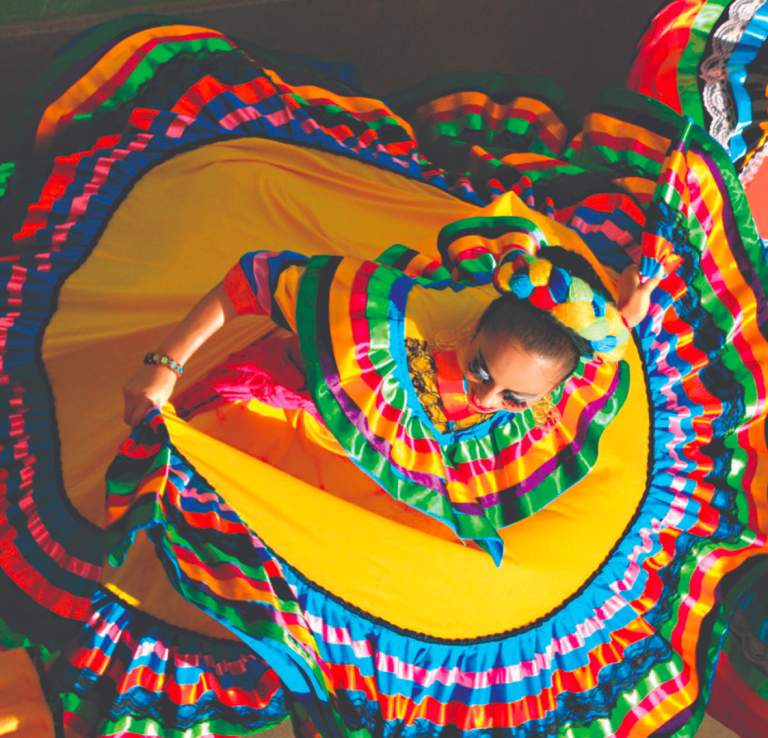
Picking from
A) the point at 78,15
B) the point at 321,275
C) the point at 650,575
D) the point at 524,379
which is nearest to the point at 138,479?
the point at 321,275

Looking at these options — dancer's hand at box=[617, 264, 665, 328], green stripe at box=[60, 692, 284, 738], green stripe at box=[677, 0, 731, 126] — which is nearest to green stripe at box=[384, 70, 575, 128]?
green stripe at box=[677, 0, 731, 126]

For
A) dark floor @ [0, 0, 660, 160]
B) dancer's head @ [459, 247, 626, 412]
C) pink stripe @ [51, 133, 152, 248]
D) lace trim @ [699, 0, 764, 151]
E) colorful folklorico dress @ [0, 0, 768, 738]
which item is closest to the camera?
dancer's head @ [459, 247, 626, 412]

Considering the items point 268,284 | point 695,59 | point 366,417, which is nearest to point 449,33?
point 695,59

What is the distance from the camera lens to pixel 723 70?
1961 mm

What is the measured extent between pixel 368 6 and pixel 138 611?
1.54 metres

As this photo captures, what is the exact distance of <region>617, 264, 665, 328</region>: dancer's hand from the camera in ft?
5.32

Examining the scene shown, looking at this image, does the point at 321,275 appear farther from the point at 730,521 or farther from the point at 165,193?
the point at 730,521

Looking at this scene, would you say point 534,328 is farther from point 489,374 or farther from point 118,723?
point 118,723

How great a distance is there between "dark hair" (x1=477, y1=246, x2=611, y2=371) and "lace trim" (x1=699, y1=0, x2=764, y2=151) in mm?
770

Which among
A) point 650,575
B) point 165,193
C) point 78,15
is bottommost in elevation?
point 650,575

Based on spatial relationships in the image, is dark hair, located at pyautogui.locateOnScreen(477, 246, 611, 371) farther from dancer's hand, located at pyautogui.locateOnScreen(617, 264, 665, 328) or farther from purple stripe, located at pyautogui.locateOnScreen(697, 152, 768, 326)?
purple stripe, located at pyautogui.locateOnScreen(697, 152, 768, 326)

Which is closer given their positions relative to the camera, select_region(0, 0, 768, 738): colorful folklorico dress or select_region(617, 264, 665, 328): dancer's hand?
select_region(0, 0, 768, 738): colorful folklorico dress

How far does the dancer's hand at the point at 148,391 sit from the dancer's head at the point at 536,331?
0.44 meters

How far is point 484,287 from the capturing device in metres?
1.57
